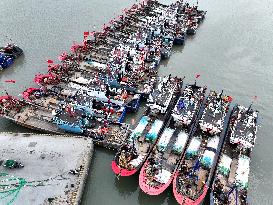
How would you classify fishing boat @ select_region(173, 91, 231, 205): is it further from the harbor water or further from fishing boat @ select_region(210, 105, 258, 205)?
the harbor water

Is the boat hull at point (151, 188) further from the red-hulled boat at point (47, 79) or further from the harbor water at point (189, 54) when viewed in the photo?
the red-hulled boat at point (47, 79)

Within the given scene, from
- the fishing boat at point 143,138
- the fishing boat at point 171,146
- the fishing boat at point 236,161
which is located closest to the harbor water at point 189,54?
the fishing boat at point 143,138

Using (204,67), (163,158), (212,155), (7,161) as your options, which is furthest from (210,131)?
(7,161)

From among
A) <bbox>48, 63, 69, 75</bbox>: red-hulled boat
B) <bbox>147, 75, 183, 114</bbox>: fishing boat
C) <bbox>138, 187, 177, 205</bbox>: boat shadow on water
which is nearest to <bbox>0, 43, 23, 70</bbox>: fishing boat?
<bbox>48, 63, 69, 75</bbox>: red-hulled boat

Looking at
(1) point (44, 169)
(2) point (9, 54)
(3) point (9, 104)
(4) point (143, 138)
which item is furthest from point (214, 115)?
(2) point (9, 54)

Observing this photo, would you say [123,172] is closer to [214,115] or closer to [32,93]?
[214,115]

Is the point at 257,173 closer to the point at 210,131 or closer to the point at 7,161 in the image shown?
the point at 210,131
